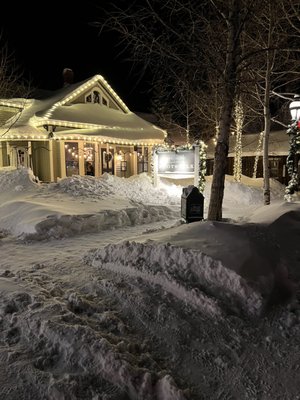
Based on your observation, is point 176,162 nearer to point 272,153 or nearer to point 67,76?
point 272,153

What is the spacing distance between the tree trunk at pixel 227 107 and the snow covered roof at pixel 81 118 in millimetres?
11653

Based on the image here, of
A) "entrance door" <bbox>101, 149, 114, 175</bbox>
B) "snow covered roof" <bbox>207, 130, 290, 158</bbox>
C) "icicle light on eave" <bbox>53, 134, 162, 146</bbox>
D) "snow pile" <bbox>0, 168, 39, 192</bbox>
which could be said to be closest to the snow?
"snow pile" <bbox>0, 168, 39, 192</bbox>

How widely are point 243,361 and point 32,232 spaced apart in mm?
6618

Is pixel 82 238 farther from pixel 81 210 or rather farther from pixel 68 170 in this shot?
pixel 68 170

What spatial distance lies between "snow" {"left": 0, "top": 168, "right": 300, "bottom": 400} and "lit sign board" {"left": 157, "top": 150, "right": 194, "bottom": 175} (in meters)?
8.43

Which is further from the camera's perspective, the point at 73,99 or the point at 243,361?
the point at 73,99

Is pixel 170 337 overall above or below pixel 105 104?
below

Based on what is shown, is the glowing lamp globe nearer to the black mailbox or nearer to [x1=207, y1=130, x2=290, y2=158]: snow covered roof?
the black mailbox

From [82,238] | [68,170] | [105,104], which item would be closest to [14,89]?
[105,104]

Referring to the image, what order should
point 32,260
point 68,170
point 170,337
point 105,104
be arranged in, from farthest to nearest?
point 105,104 < point 68,170 < point 32,260 < point 170,337

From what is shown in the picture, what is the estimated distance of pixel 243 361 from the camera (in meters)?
3.71

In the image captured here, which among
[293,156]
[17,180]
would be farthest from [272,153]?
[17,180]

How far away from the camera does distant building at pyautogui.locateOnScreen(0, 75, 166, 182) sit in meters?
18.2

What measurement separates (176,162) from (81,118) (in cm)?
686
